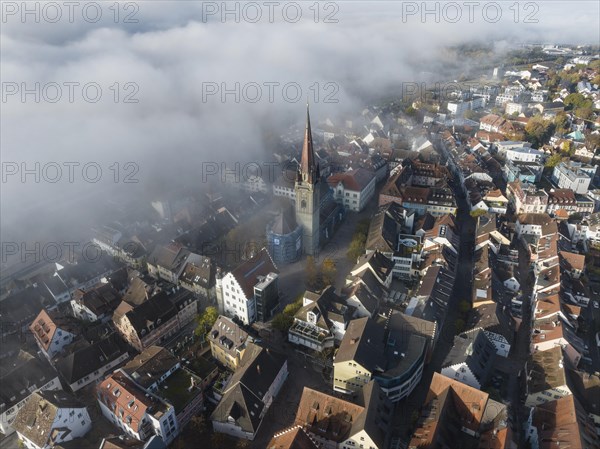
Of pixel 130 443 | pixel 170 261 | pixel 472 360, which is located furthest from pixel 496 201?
pixel 130 443

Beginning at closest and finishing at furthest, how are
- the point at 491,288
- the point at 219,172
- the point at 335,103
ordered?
the point at 491,288
the point at 219,172
the point at 335,103

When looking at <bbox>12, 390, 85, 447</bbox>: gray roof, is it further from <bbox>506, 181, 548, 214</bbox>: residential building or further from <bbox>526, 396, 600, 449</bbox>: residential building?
<bbox>506, 181, 548, 214</bbox>: residential building

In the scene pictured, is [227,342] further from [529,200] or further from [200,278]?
[529,200]

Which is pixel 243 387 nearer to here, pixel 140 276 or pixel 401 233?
pixel 140 276

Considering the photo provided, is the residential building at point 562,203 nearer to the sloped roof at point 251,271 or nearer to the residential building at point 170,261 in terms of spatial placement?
the sloped roof at point 251,271

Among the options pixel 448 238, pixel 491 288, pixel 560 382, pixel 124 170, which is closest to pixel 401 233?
pixel 448 238

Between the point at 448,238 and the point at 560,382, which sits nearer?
the point at 560,382

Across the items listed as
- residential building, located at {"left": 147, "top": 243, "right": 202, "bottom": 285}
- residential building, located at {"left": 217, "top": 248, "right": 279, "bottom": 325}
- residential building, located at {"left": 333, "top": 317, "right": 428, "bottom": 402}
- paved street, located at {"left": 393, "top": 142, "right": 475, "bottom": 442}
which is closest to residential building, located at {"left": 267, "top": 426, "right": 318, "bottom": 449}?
residential building, located at {"left": 333, "top": 317, "right": 428, "bottom": 402}
